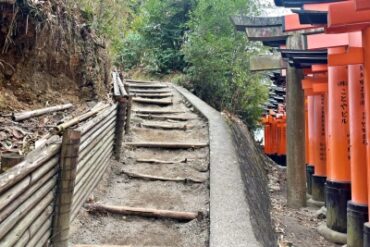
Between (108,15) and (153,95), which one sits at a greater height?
(108,15)

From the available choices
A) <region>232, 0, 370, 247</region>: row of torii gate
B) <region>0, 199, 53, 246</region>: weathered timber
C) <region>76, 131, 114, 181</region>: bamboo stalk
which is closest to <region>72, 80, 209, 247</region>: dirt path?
<region>76, 131, 114, 181</region>: bamboo stalk

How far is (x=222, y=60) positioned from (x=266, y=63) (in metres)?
1.48

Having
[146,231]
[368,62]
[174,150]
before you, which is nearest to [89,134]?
[146,231]

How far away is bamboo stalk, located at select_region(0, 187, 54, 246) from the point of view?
6.18 feet

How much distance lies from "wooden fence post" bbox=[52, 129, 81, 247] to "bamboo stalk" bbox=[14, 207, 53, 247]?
95 mm

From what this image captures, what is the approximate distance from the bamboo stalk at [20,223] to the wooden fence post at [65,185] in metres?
0.15

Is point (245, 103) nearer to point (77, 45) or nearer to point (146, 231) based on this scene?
point (77, 45)

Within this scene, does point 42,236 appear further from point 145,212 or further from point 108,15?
point 108,15

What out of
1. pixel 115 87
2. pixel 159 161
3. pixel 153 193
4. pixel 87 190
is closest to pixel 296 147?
pixel 159 161

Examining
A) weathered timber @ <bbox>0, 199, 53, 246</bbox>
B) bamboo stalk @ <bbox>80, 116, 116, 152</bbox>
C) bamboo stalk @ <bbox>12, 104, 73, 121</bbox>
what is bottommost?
weathered timber @ <bbox>0, 199, 53, 246</bbox>

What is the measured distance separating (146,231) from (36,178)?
157 cm

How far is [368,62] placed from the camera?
404cm

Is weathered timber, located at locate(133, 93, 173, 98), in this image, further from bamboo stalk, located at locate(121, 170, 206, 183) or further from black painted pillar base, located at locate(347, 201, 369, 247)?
black painted pillar base, located at locate(347, 201, 369, 247)

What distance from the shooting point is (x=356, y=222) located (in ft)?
15.4
